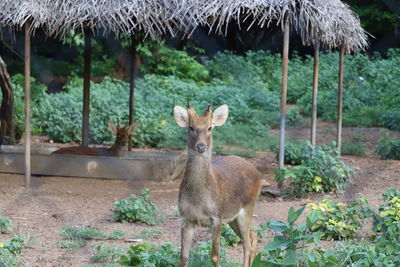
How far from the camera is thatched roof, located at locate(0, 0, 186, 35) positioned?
320 inches

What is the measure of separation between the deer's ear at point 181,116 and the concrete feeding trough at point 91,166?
407cm

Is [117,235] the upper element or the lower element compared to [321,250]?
lower

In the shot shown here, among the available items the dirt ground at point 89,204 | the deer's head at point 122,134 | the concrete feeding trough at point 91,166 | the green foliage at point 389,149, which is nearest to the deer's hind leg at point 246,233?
the dirt ground at point 89,204

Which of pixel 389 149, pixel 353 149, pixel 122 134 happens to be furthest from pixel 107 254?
pixel 353 149

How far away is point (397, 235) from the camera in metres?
4.91

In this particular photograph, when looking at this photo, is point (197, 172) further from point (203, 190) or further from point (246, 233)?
point (246, 233)

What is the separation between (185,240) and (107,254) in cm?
98

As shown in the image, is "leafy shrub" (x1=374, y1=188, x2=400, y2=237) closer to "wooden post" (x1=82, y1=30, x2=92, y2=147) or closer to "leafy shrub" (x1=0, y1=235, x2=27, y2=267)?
"leafy shrub" (x1=0, y1=235, x2=27, y2=267)

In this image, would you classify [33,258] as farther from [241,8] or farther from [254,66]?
[254,66]

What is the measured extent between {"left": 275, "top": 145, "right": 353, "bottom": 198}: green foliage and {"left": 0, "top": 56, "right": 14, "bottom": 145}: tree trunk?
4109 millimetres

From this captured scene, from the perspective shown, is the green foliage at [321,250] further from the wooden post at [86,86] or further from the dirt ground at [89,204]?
the wooden post at [86,86]

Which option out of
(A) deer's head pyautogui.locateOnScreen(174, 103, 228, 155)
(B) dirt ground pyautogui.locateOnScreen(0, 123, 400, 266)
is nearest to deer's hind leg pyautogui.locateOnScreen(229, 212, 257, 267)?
(B) dirt ground pyautogui.locateOnScreen(0, 123, 400, 266)

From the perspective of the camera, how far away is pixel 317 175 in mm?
8250

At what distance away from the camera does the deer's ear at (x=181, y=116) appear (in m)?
4.89
